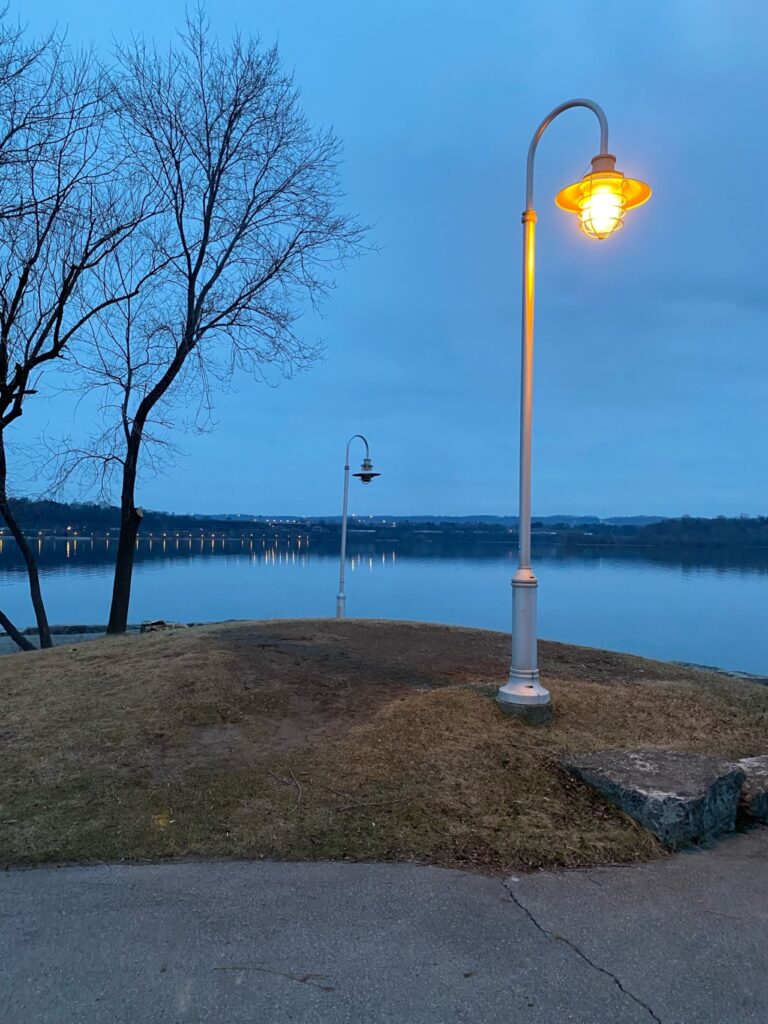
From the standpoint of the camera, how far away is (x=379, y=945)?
9.23 ft

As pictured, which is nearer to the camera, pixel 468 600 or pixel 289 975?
pixel 289 975

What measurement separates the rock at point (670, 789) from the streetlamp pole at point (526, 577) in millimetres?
1031

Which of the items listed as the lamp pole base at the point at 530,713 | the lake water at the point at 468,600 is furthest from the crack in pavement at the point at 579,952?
the lake water at the point at 468,600

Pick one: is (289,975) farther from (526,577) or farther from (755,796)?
(526,577)

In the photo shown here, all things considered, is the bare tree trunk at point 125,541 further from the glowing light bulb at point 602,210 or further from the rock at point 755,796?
the rock at point 755,796

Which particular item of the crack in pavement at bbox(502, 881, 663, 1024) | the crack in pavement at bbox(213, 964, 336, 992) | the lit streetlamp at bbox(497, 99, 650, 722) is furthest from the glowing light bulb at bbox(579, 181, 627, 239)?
the crack in pavement at bbox(213, 964, 336, 992)

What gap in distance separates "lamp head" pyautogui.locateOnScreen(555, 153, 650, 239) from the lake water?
2181 cm

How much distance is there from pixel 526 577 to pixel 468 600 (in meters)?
39.7

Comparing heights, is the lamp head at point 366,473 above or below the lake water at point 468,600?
above

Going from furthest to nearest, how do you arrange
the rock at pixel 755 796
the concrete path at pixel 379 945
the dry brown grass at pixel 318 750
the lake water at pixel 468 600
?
the lake water at pixel 468 600 → the rock at pixel 755 796 → the dry brown grass at pixel 318 750 → the concrete path at pixel 379 945

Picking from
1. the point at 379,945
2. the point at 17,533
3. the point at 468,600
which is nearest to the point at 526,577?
the point at 379,945

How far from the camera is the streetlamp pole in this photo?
580cm

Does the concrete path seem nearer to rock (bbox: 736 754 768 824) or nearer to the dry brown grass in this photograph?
the dry brown grass

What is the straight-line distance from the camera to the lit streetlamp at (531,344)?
18.8ft
